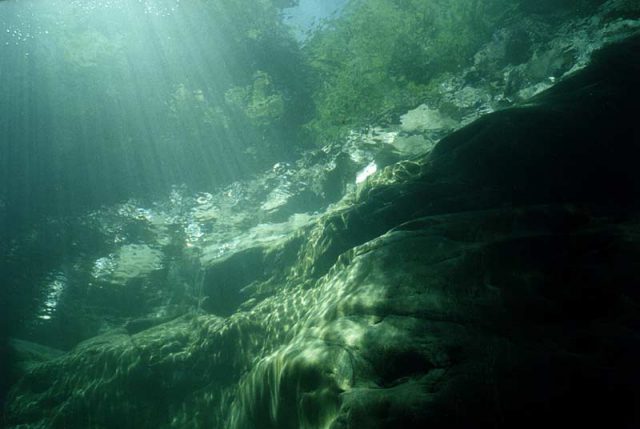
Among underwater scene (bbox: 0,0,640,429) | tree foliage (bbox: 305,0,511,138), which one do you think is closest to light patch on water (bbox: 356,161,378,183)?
underwater scene (bbox: 0,0,640,429)

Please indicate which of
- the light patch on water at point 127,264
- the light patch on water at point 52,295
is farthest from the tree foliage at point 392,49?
the light patch on water at point 52,295

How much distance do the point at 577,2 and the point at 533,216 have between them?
6.41 metres

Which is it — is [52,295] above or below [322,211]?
below

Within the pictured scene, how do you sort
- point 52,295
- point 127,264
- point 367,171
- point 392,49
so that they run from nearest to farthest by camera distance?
point 392,49 → point 367,171 → point 127,264 → point 52,295

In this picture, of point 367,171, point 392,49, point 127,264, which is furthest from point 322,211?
point 127,264

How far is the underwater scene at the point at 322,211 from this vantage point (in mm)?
3846

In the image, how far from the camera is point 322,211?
1373 centimetres

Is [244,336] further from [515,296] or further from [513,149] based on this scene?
[513,149]

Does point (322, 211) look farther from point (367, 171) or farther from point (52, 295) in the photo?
point (52, 295)

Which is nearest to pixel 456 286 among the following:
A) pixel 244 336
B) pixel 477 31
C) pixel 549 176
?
pixel 549 176

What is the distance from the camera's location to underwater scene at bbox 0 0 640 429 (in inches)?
151

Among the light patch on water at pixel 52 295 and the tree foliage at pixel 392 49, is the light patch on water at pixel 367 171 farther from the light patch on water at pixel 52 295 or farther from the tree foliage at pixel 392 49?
the light patch on water at pixel 52 295

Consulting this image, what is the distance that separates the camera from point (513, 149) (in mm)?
6859

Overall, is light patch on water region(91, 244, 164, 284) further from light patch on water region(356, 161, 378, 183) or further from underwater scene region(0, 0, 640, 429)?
light patch on water region(356, 161, 378, 183)
